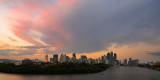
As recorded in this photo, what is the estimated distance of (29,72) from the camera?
208 feet

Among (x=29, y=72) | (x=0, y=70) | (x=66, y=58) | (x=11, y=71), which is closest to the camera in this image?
(x=29, y=72)

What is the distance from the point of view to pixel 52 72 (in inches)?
2500

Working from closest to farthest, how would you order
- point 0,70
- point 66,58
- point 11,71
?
point 11,71 < point 0,70 < point 66,58

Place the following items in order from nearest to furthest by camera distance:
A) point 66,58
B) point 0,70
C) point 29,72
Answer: point 29,72, point 0,70, point 66,58

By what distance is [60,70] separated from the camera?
66688 mm

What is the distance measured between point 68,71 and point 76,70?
4657 mm

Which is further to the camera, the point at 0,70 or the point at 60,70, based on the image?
the point at 0,70

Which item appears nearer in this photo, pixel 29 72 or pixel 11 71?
pixel 29 72

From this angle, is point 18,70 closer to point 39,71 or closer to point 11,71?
point 11,71

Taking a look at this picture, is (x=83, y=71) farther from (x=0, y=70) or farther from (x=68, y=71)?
(x=0, y=70)

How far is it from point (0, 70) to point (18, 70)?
17206 millimetres

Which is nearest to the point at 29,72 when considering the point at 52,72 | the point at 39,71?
the point at 39,71

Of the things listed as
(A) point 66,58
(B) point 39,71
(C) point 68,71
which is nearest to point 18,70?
(B) point 39,71

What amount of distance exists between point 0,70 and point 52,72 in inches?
1401
